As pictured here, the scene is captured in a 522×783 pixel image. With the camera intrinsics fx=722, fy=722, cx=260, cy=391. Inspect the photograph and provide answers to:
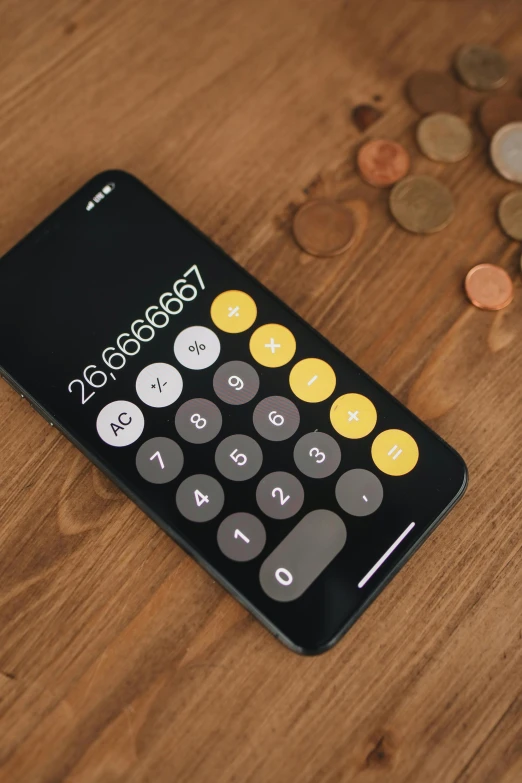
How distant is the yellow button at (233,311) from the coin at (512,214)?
6.5 inches

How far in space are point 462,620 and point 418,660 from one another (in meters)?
0.03

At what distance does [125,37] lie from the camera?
481mm

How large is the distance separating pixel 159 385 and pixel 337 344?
0.35ft

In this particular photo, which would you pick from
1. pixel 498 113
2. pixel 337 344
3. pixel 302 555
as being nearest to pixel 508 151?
pixel 498 113

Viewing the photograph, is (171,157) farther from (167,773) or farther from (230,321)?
(167,773)

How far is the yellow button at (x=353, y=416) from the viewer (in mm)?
391

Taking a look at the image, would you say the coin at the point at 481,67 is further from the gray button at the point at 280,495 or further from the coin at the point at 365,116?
the gray button at the point at 280,495

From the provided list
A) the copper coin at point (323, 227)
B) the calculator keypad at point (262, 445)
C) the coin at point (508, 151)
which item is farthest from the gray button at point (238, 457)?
the coin at point (508, 151)

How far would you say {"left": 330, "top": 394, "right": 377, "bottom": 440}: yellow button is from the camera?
39 cm

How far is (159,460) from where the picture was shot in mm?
380

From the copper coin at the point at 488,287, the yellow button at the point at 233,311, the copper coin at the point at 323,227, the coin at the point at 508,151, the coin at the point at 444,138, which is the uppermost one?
the coin at the point at 508,151

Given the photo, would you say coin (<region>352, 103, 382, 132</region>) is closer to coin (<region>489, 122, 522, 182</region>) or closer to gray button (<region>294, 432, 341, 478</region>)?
coin (<region>489, 122, 522, 182</region>)

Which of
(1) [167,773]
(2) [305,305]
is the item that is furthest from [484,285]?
(1) [167,773]

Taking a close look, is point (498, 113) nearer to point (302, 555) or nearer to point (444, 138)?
point (444, 138)
